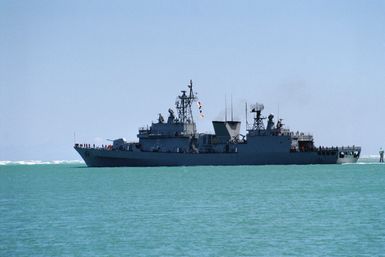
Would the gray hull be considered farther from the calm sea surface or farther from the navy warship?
the calm sea surface

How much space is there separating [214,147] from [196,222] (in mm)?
73055

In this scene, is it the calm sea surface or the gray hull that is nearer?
the calm sea surface

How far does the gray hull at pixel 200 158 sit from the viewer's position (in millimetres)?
112188

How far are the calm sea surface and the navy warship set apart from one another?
138 ft

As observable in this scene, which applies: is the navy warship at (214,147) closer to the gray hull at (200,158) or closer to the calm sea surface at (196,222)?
the gray hull at (200,158)

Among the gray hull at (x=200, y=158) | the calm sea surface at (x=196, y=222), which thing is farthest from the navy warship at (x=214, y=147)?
the calm sea surface at (x=196, y=222)

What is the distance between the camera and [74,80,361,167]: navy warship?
365ft

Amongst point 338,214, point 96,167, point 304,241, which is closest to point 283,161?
point 96,167

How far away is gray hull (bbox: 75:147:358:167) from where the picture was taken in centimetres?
11219

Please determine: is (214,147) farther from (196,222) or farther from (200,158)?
(196,222)

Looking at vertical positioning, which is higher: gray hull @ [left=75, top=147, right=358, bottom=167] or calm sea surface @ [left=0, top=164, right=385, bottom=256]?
gray hull @ [left=75, top=147, right=358, bottom=167]

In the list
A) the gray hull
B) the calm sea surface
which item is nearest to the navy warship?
the gray hull

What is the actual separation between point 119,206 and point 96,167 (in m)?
74.4

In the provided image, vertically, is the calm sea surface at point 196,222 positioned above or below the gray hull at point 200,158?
below
